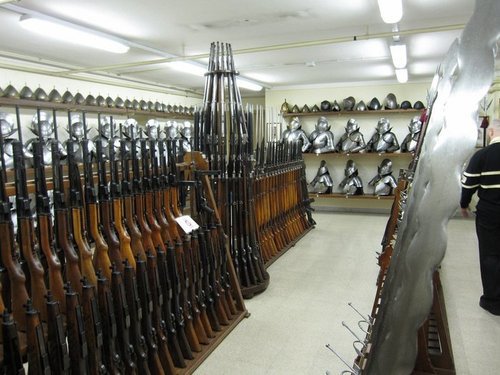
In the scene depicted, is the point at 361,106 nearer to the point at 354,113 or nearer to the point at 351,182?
the point at 354,113

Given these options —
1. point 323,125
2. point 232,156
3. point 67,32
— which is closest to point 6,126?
point 67,32

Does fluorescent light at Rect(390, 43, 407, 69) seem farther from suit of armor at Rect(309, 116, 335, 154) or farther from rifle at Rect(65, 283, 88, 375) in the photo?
rifle at Rect(65, 283, 88, 375)

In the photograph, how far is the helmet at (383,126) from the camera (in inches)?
337

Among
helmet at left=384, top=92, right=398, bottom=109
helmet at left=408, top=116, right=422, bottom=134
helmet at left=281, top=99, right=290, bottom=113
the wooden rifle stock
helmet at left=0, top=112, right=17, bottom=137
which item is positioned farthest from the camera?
helmet at left=281, top=99, right=290, bottom=113

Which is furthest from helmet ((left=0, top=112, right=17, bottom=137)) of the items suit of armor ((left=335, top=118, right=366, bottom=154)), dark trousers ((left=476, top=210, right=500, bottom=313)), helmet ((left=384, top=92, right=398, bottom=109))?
helmet ((left=384, top=92, right=398, bottom=109))

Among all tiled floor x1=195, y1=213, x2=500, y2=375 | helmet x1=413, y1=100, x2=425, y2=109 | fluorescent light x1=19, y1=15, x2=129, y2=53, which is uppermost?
fluorescent light x1=19, y1=15, x2=129, y2=53

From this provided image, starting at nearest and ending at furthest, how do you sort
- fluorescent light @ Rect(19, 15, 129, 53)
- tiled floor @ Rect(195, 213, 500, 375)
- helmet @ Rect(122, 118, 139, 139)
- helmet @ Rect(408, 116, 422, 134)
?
tiled floor @ Rect(195, 213, 500, 375)
helmet @ Rect(122, 118, 139, 139)
fluorescent light @ Rect(19, 15, 129, 53)
helmet @ Rect(408, 116, 422, 134)

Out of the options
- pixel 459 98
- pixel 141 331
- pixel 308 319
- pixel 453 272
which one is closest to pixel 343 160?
pixel 453 272

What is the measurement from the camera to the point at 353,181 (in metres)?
8.71

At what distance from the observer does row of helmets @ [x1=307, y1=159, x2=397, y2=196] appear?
8.43 meters

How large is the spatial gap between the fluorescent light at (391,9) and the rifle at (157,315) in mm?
3053

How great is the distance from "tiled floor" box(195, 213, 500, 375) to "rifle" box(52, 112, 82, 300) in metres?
1.18

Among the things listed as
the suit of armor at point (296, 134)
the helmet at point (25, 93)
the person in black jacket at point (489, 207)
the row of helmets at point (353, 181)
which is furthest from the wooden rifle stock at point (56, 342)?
the suit of armor at point (296, 134)

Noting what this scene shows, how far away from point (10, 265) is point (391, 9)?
377 cm
